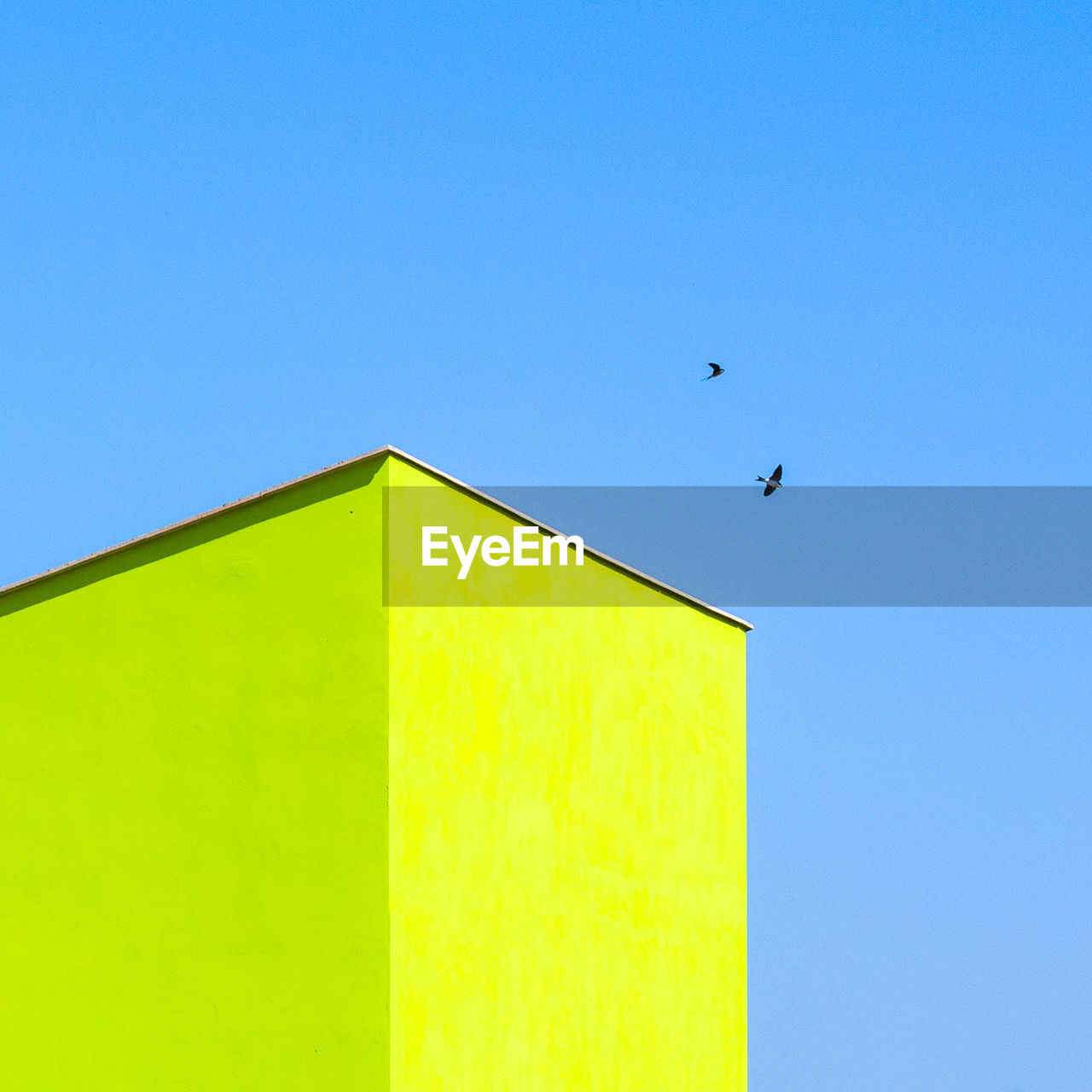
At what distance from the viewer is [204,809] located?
15797 millimetres

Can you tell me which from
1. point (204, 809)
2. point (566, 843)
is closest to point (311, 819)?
point (204, 809)

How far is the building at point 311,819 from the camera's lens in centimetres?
1530

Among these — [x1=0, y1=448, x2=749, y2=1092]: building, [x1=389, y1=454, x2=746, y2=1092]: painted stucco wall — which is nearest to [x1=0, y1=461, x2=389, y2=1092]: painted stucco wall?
[x1=0, y1=448, x2=749, y2=1092]: building

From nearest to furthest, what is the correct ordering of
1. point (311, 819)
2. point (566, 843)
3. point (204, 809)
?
point (311, 819) < point (204, 809) < point (566, 843)

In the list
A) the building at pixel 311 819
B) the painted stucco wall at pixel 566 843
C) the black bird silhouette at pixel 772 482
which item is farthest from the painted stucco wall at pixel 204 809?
the black bird silhouette at pixel 772 482

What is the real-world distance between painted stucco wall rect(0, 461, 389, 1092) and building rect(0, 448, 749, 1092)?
0.07 ft

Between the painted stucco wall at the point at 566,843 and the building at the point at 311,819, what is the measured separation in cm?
4

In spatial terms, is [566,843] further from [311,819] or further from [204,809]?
[204,809]

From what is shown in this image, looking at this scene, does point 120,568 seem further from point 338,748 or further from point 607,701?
point 607,701

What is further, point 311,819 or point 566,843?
point 566,843

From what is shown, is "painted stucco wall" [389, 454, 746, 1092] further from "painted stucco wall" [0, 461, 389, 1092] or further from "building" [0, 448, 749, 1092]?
"painted stucco wall" [0, 461, 389, 1092]

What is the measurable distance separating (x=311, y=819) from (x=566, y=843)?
266 centimetres

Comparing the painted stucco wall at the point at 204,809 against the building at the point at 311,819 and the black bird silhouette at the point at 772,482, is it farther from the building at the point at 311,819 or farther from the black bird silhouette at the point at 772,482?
the black bird silhouette at the point at 772,482

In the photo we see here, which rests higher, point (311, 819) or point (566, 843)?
point (311, 819)
